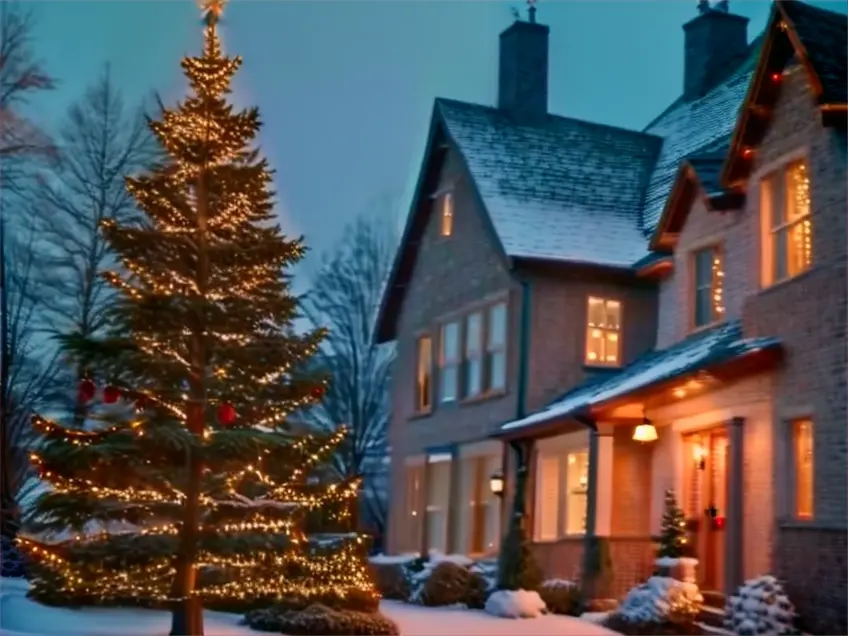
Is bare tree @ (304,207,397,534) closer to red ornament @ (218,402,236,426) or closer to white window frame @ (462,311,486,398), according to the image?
white window frame @ (462,311,486,398)

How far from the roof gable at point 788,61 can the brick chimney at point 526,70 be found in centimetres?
651

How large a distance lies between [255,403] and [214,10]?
326 cm

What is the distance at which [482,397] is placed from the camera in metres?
16.8

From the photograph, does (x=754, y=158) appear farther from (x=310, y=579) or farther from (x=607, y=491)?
(x=310, y=579)

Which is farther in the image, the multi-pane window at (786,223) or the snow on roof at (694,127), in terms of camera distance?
the snow on roof at (694,127)

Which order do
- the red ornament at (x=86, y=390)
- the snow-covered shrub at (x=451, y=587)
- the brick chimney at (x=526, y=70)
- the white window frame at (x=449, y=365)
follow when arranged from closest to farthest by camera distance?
the red ornament at (x=86, y=390) < the snow-covered shrub at (x=451, y=587) < the white window frame at (x=449, y=365) < the brick chimney at (x=526, y=70)

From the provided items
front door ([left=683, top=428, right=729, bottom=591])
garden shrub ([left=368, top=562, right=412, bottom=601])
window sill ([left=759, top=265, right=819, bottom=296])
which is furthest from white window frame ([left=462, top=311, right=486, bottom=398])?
window sill ([left=759, top=265, right=819, bottom=296])

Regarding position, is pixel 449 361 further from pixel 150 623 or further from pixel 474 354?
pixel 150 623

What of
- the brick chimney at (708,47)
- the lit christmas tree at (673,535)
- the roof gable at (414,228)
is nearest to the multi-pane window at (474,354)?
the roof gable at (414,228)

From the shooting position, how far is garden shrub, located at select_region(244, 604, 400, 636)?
1063cm

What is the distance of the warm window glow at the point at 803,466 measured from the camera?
10.4 m

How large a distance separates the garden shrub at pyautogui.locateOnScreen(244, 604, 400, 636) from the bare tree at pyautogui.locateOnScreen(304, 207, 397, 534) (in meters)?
7.12

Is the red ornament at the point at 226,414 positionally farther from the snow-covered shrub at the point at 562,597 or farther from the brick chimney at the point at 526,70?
the brick chimney at the point at 526,70

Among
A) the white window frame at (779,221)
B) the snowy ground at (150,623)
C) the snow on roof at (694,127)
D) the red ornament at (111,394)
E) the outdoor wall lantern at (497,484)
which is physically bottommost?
the snowy ground at (150,623)
